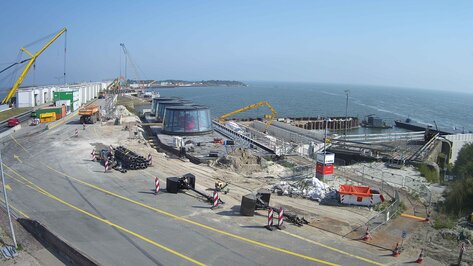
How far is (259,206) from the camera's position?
1906 centimetres

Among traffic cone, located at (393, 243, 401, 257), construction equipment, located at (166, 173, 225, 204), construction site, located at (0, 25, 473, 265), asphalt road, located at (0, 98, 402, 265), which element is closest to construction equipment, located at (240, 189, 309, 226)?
construction site, located at (0, 25, 473, 265)

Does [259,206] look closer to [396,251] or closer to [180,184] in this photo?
[180,184]

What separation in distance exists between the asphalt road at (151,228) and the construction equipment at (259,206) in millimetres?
407

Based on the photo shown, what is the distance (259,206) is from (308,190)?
4.41m

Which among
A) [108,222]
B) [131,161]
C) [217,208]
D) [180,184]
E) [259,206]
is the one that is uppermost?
[131,161]

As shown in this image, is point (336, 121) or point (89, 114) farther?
point (336, 121)

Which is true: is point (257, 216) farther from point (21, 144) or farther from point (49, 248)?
point (21, 144)

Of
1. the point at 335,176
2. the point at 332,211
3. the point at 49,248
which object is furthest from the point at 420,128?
the point at 49,248

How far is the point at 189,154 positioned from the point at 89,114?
2708 centimetres

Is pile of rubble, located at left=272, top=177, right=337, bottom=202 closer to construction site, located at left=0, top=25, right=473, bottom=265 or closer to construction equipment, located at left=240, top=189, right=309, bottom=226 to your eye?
construction site, located at left=0, top=25, right=473, bottom=265

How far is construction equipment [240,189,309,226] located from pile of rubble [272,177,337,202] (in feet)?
10.6

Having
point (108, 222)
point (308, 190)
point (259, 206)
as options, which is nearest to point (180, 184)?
point (259, 206)

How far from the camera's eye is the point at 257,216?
60.5ft

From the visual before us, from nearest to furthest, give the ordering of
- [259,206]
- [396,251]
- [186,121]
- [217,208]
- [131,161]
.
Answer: [396,251] < [259,206] < [217,208] < [131,161] < [186,121]
